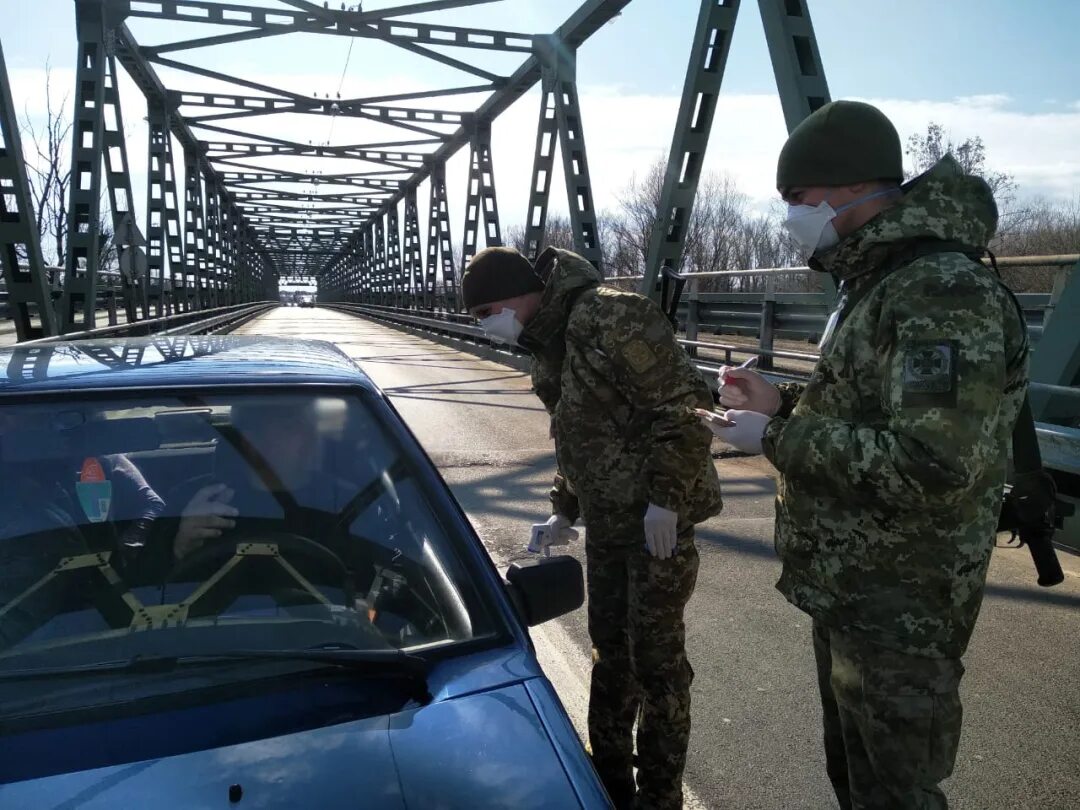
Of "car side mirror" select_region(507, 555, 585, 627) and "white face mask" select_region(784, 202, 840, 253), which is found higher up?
"white face mask" select_region(784, 202, 840, 253)

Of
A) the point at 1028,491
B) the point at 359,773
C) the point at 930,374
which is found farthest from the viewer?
the point at 1028,491

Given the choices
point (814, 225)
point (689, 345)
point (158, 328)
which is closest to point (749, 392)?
point (814, 225)

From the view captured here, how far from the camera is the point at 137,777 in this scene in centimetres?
143

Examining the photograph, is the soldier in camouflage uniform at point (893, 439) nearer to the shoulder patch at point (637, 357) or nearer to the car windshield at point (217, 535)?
the shoulder patch at point (637, 357)

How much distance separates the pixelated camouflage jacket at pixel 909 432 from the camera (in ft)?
5.23

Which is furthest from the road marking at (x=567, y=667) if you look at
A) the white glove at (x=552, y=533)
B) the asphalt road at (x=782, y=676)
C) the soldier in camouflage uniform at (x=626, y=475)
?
the soldier in camouflage uniform at (x=626, y=475)

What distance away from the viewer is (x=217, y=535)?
2.20 metres


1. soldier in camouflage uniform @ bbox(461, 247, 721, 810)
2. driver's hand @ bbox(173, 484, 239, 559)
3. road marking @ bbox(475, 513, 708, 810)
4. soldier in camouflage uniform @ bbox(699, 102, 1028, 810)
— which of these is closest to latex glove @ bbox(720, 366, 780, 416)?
soldier in camouflage uniform @ bbox(699, 102, 1028, 810)

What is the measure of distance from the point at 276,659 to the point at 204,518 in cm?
60

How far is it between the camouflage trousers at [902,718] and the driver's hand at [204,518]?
62.1 inches

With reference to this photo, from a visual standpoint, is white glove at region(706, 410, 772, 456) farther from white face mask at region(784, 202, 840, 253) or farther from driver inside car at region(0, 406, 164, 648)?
driver inside car at region(0, 406, 164, 648)

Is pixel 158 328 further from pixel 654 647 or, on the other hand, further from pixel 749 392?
pixel 749 392

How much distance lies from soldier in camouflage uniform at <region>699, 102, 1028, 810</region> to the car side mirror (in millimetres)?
559

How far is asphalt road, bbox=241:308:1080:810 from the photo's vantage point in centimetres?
275
